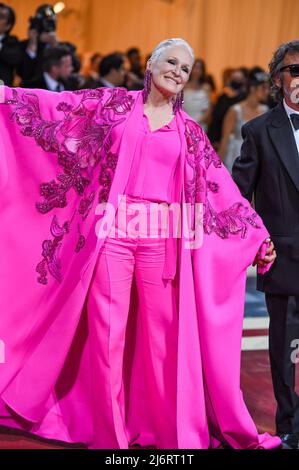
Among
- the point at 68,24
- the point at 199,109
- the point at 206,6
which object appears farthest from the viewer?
the point at 206,6

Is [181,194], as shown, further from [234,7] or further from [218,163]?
[234,7]

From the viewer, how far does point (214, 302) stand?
3.21 meters

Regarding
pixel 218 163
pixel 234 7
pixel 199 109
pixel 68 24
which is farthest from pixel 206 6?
pixel 218 163

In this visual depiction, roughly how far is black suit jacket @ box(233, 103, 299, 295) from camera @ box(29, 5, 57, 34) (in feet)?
12.5

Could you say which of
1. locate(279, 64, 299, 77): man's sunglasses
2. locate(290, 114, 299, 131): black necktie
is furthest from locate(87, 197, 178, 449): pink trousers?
locate(279, 64, 299, 77): man's sunglasses

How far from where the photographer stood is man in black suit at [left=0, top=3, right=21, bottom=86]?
6.00 metres

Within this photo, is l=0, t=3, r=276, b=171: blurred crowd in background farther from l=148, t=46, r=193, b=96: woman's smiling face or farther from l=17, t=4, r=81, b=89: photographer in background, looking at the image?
l=148, t=46, r=193, b=96: woman's smiling face

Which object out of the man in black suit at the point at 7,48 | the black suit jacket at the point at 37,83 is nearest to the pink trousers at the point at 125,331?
the black suit jacket at the point at 37,83

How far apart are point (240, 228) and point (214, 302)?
1.07 feet

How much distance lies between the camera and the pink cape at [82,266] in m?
3.11

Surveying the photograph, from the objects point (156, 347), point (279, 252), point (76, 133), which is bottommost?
point (156, 347)

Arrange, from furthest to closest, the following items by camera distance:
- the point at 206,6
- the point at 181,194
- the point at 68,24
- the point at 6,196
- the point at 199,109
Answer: the point at 206,6, the point at 68,24, the point at 199,109, the point at 6,196, the point at 181,194

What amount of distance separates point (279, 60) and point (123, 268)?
1.13m

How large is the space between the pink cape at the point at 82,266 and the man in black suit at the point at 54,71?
2.80 m
